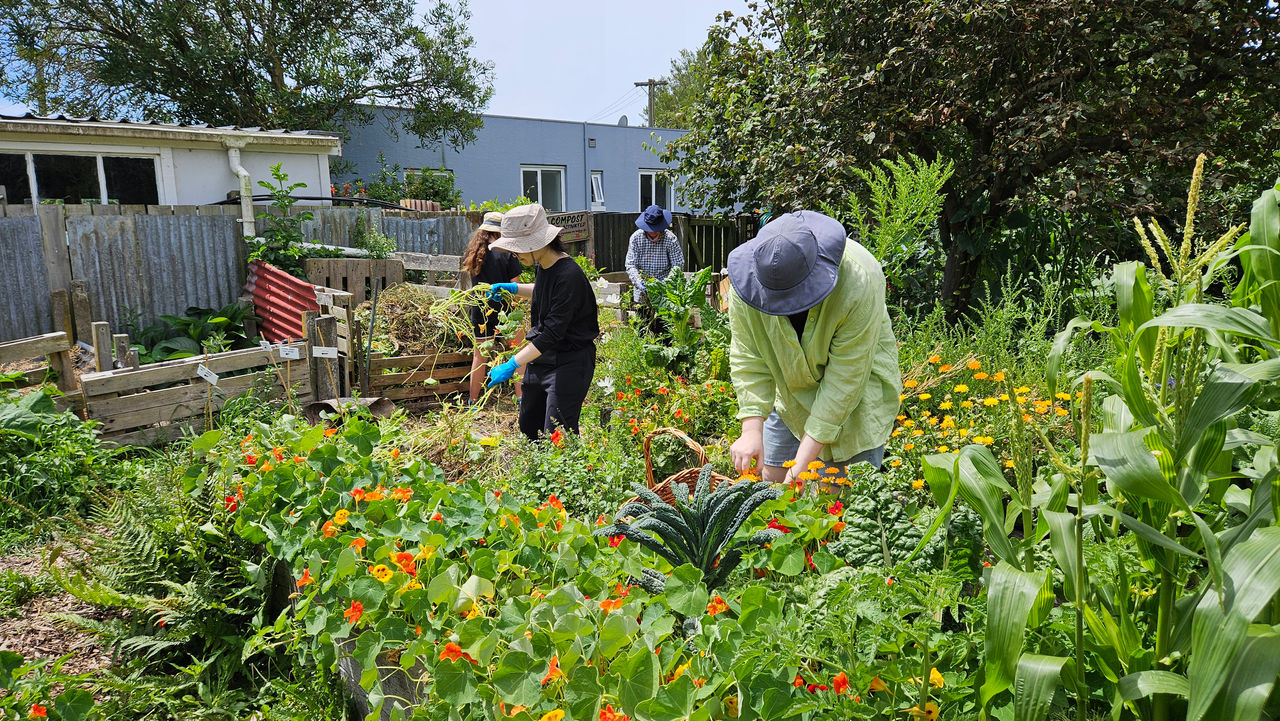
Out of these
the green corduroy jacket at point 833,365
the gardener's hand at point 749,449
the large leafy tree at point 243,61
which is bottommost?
the gardener's hand at point 749,449

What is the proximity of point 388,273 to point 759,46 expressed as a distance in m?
4.51

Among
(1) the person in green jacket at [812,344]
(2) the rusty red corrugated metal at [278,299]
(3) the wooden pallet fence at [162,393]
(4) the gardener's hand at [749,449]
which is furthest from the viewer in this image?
(2) the rusty red corrugated metal at [278,299]

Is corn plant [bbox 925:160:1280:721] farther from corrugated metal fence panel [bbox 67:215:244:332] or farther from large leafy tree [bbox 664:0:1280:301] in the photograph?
corrugated metal fence panel [bbox 67:215:244:332]

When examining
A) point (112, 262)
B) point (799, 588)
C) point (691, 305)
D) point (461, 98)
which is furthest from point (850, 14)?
point (461, 98)

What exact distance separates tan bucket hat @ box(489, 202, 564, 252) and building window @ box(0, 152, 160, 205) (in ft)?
30.0

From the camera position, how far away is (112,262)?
326 inches

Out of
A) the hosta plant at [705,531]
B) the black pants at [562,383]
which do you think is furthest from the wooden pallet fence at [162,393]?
the hosta plant at [705,531]

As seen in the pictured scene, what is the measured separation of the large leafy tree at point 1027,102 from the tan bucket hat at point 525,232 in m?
2.50

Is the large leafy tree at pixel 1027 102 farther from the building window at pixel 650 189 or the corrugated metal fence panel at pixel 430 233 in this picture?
the building window at pixel 650 189

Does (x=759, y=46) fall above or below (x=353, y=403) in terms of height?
above

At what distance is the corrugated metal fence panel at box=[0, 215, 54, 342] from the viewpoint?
7691 mm

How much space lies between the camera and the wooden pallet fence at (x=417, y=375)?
6.11m

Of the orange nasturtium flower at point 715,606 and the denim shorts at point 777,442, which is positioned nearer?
the orange nasturtium flower at point 715,606

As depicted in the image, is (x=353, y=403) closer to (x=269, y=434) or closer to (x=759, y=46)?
(x=269, y=434)
